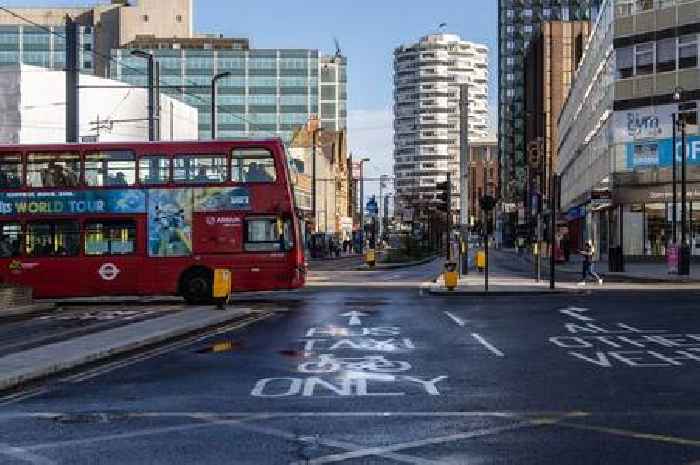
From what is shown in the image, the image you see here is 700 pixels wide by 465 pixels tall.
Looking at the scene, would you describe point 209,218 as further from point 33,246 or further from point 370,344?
point 370,344

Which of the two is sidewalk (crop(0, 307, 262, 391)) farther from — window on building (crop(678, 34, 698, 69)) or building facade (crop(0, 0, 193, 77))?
building facade (crop(0, 0, 193, 77))

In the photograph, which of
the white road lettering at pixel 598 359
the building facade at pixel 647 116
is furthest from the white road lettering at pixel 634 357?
the building facade at pixel 647 116

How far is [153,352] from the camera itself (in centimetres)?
1557

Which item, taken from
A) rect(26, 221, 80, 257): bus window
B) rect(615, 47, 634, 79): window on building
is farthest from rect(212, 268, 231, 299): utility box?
rect(615, 47, 634, 79): window on building

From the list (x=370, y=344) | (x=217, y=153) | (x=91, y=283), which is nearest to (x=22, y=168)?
(x=91, y=283)

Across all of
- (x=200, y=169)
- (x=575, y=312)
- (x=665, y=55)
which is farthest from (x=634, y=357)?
(x=665, y=55)

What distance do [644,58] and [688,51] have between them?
297 cm

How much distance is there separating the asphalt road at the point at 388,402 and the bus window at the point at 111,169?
9.45 meters

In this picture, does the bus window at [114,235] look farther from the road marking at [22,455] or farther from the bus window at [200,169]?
the road marking at [22,455]

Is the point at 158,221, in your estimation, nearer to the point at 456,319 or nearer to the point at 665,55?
the point at 456,319

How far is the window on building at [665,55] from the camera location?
58000 millimetres

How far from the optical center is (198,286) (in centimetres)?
2708

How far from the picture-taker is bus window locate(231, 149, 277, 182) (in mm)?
26875

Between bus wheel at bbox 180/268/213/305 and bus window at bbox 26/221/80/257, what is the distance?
3.05 metres
